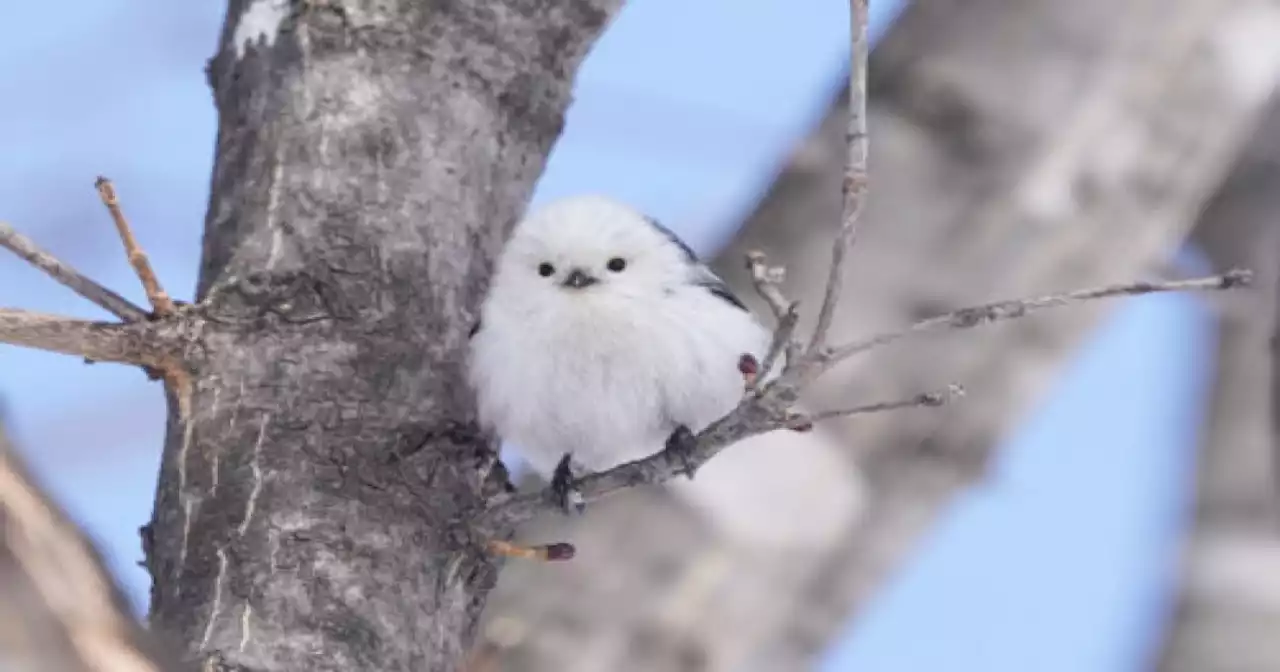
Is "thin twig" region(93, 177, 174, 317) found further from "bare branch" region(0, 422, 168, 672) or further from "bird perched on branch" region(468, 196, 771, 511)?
"bare branch" region(0, 422, 168, 672)

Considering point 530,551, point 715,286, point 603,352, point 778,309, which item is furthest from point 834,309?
point 715,286

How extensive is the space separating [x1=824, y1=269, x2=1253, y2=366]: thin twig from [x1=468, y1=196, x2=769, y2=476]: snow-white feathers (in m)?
0.96

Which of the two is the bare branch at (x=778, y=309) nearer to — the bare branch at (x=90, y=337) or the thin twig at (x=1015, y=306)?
the thin twig at (x=1015, y=306)

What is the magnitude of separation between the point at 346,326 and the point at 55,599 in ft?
4.50

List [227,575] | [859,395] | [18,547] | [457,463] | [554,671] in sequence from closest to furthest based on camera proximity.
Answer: [18,547] < [227,575] < [457,463] < [554,671] < [859,395]

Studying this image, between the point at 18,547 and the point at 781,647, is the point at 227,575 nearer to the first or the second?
the point at 781,647

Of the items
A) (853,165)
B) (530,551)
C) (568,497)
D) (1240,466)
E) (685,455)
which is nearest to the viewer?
(853,165)

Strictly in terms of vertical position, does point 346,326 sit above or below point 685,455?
above

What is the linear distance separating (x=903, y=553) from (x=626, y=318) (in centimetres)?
58

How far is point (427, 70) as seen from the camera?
2303 millimetres

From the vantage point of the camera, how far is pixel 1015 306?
141 centimetres

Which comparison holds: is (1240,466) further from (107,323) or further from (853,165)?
(107,323)

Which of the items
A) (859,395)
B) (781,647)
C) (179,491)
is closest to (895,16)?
(859,395)

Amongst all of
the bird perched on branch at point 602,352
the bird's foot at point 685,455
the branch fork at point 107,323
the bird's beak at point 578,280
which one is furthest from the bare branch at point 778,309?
the bird's beak at point 578,280
